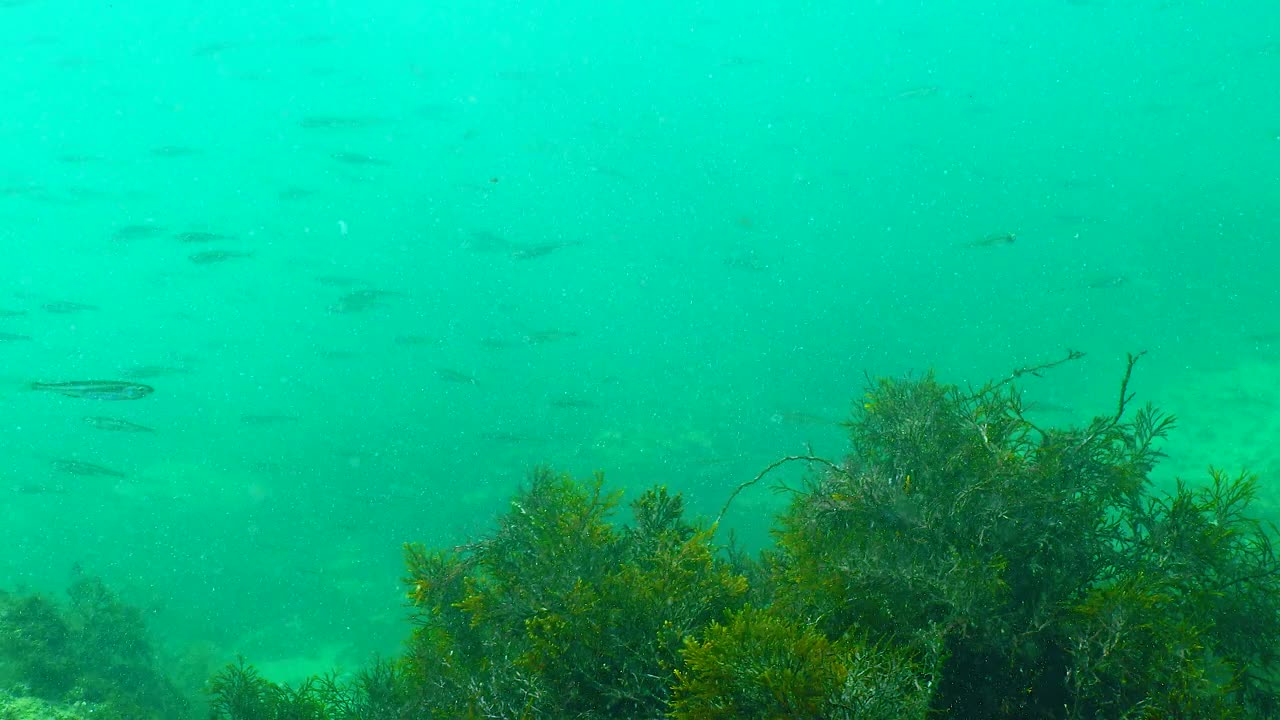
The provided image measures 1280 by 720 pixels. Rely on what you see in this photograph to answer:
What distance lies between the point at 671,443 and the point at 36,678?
1520 centimetres

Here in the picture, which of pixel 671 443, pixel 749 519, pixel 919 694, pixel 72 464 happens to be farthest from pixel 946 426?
pixel 72 464

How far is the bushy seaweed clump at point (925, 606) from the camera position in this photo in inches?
112

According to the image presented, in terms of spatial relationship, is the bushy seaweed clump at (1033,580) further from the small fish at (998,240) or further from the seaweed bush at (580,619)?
the small fish at (998,240)

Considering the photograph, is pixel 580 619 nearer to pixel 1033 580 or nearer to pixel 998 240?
pixel 1033 580

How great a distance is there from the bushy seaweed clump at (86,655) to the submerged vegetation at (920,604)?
6124 millimetres

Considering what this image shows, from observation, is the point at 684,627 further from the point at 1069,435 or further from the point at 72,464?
the point at 72,464

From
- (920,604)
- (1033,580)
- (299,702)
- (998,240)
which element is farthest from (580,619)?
(998,240)

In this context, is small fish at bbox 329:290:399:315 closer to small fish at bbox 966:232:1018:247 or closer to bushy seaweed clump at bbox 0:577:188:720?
bushy seaweed clump at bbox 0:577:188:720

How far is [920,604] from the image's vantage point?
3.26 m

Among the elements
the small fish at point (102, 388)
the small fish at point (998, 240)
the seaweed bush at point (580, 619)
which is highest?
Result: the small fish at point (998, 240)

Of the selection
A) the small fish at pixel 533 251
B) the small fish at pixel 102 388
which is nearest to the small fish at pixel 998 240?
the small fish at pixel 533 251

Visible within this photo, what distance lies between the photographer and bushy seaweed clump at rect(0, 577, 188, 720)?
7891mm

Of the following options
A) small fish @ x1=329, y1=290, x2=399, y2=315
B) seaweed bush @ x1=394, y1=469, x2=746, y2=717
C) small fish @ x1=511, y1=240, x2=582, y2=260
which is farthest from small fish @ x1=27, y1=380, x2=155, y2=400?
small fish @ x1=511, y1=240, x2=582, y2=260

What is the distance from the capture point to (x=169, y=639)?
56.5 feet
